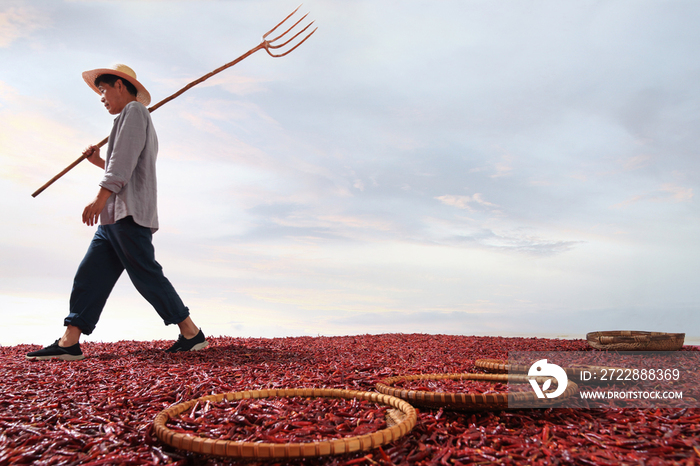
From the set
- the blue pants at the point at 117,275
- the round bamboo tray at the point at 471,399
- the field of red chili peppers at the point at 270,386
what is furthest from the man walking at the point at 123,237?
the round bamboo tray at the point at 471,399

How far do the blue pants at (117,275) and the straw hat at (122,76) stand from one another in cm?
193

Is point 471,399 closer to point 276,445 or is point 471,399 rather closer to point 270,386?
point 276,445

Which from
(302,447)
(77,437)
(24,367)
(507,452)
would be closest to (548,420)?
(507,452)

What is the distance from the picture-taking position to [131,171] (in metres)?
5.02

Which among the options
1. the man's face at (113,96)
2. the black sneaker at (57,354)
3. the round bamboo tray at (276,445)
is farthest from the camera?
the man's face at (113,96)

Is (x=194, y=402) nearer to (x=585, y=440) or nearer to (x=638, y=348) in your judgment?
(x=585, y=440)

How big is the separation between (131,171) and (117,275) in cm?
141

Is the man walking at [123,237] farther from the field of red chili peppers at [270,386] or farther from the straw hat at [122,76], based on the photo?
the field of red chili peppers at [270,386]

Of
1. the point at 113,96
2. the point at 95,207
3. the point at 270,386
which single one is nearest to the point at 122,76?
the point at 113,96

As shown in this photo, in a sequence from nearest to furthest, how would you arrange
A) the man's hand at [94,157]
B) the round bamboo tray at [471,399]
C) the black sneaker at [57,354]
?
1. the round bamboo tray at [471,399]
2. the black sneaker at [57,354]
3. the man's hand at [94,157]

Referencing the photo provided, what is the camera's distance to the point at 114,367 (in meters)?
4.64

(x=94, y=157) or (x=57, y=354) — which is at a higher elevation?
(x=94, y=157)

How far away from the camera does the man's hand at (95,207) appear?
4.95 m

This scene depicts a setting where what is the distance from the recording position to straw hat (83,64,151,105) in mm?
5527
